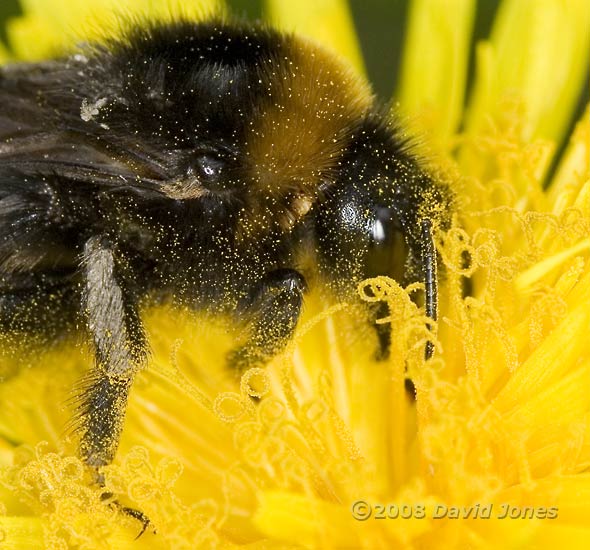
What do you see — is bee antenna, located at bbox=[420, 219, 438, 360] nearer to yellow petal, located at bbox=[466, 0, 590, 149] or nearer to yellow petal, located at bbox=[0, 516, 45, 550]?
yellow petal, located at bbox=[0, 516, 45, 550]

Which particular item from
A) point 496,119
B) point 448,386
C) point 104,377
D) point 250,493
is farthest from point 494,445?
point 496,119

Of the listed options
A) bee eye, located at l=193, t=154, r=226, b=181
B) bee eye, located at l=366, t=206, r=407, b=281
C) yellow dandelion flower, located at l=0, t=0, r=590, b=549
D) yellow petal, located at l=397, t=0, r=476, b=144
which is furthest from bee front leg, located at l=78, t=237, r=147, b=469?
yellow petal, located at l=397, t=0, r=476, b=144

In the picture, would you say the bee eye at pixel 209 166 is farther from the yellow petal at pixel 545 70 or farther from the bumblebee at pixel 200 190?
the yellow petal at pixel 545 70

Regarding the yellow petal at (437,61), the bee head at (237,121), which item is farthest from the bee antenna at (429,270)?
the yellow petal at (437,61)

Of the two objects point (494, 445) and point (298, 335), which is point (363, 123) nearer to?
point (298, 335)

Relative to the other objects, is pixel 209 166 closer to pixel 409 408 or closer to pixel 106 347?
pixel 106 347

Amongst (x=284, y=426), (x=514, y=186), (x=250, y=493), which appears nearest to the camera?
(x=284, y=426)
